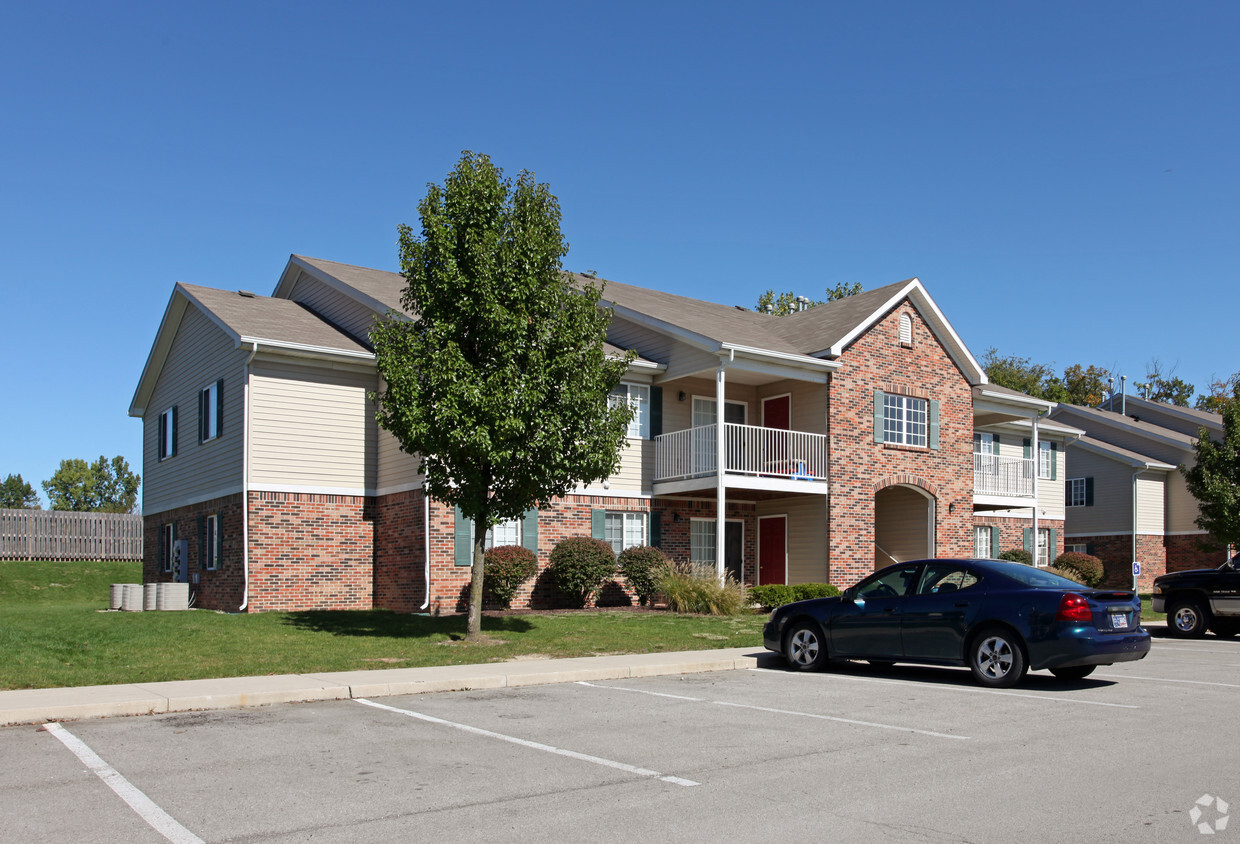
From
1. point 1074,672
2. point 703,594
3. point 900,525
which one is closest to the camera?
point 1074,672

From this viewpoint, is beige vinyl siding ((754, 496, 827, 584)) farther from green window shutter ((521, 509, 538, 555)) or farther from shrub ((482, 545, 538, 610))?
shrub ((482, 545, 538, 610))

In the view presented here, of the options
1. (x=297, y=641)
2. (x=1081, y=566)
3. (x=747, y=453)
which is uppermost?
(x=747, y=453)

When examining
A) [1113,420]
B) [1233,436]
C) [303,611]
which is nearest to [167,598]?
[303,611]

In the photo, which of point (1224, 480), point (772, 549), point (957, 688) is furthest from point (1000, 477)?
point (957, 688)

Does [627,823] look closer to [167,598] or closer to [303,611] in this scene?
[303,611]

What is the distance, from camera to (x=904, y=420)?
26.8m

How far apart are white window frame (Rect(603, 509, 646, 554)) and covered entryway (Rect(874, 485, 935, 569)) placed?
7302 mm

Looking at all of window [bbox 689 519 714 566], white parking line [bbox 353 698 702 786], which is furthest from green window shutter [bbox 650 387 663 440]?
white parking line [bbox 353 698 702 786]

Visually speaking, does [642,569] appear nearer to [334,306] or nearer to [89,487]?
[334,306]

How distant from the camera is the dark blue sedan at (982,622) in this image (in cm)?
1126

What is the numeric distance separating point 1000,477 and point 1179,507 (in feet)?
51.0

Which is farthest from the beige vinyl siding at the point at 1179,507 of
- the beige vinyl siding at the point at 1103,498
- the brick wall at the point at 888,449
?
the brick wall at the point at 888,449

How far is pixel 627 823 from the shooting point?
235 inches

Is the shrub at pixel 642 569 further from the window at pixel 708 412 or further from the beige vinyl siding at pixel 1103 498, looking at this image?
the beige vinyl siding at pixel 1103 498
